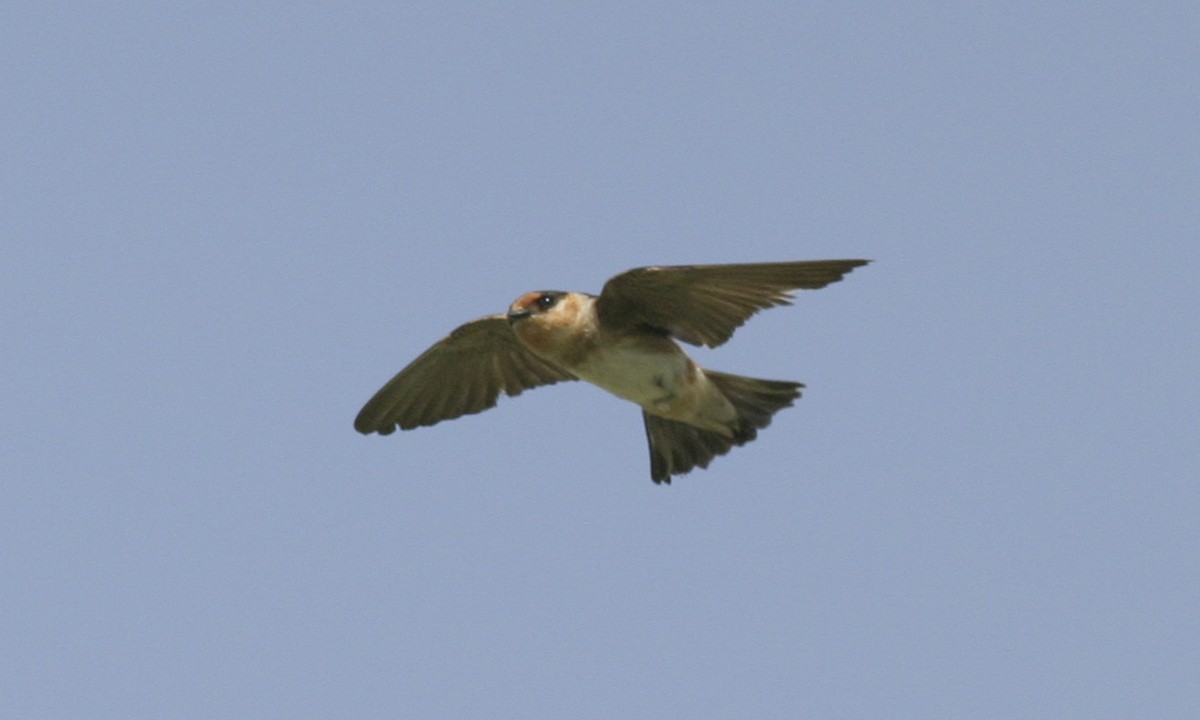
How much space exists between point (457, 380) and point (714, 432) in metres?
1.57

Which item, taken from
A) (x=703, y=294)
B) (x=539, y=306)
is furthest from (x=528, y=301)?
(x=703, y=294)

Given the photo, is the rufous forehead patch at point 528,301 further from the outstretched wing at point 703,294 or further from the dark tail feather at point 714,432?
the dark tail feather at point 714,432

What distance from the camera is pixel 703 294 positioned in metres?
10.6

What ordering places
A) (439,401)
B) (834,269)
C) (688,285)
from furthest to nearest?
(439,401)
(688,285)
(834,269)

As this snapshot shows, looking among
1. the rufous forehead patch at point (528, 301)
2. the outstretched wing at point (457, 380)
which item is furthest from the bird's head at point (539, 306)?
the outstretched wing at point (457, 380)

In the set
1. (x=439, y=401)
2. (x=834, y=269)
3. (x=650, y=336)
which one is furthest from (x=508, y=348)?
(x=834, y=269)

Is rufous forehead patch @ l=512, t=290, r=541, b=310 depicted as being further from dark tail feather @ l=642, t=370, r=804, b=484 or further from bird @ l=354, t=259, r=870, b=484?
dark tail feather @ l=642, t=370, r=804, b=484

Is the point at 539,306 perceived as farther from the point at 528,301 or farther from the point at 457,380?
the point at 457,380

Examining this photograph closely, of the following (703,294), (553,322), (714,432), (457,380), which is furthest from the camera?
(457,380)

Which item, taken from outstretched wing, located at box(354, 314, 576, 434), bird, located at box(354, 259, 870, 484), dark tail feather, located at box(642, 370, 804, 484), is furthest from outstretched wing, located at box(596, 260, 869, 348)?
outstretched wing, located at box(354, 314, 576, 434)

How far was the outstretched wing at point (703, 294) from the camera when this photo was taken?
1007cm

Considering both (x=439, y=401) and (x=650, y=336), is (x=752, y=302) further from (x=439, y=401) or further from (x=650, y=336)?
(x=439, y=401)

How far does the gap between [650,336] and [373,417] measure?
2.14 meters

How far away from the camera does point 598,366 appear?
1088 centimetres
